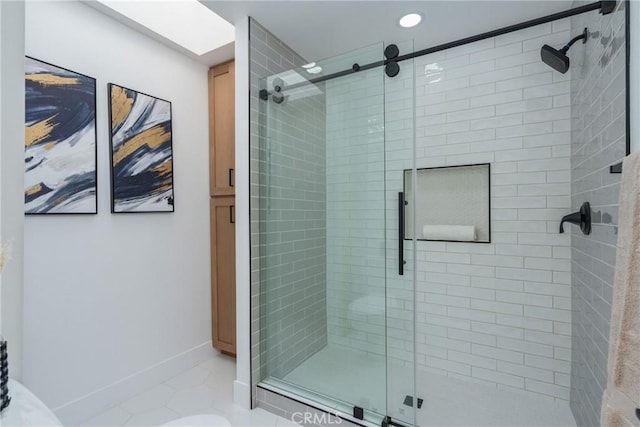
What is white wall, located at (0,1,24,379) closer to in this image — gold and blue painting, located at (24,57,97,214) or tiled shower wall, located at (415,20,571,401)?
gold and blue painting, located at (24,57,97,214)

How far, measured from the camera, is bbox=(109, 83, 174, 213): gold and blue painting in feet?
6.55

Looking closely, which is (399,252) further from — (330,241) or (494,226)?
(494,226)

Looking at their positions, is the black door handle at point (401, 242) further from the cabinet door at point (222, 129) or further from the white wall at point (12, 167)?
the white wall at point (12, 167)

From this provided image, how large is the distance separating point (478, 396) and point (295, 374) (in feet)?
4.11

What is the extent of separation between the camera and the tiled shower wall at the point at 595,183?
47.0 inches

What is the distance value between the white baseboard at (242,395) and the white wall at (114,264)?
657 mm

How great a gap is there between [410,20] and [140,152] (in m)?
2.04

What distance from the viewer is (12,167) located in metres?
1.19

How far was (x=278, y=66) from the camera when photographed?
2244mm

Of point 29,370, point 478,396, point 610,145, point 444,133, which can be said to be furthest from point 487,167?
point 29,370

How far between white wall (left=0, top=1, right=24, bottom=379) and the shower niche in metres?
2.06

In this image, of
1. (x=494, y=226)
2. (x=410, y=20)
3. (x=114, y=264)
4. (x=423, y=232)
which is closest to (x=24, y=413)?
(x=114, y=264)

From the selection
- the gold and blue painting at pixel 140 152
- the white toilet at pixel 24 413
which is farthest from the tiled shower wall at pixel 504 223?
the white toilet at pixel 24 413
